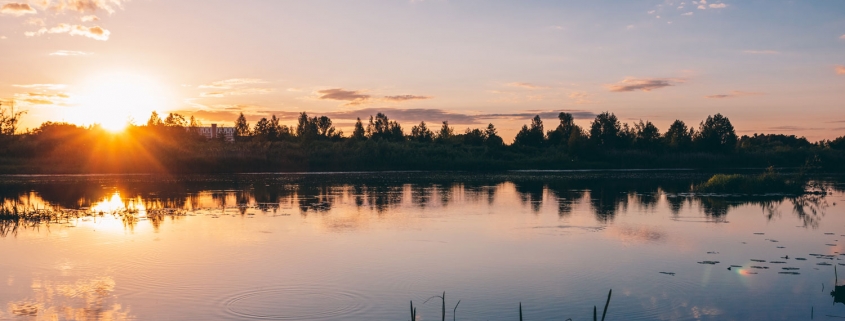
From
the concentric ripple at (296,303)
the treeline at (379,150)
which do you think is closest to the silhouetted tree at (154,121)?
the treeline at (379,150)

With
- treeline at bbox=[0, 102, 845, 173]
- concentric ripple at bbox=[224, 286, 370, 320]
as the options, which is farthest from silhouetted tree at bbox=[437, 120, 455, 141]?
concentric ripple at bbox=[224, 286, 370, 320]

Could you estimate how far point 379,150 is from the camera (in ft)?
242

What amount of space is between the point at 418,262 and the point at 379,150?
6036 centimetres

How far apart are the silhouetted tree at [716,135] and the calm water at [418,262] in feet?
236

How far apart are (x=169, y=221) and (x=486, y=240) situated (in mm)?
10752

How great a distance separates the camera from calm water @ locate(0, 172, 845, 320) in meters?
10.0

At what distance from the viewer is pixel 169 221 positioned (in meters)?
20.8

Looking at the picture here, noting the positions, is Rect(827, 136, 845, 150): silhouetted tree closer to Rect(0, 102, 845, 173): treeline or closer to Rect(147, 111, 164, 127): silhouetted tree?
Rect(0, 102, 845, 173): treeline

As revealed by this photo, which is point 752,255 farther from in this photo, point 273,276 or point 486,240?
point 273,276

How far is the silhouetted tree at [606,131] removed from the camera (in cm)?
9875

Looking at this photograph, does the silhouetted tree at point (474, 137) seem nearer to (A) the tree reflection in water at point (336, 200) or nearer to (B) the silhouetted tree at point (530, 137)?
(B) the silhouetted tree at point (530, 137)

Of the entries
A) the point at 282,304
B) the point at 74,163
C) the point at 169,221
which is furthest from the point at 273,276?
the point at 74,163

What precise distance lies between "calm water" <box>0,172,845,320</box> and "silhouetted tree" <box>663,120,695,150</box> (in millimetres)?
71196

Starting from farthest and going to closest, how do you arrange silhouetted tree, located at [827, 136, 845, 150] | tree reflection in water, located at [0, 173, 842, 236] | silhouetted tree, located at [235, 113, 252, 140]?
silhouetted tree, located at [235, 113, 252, 140]
silhouetted tree, located at [827, 136, 845, 150]
tree reflection in water, located at [0, 173, 842, 236]
